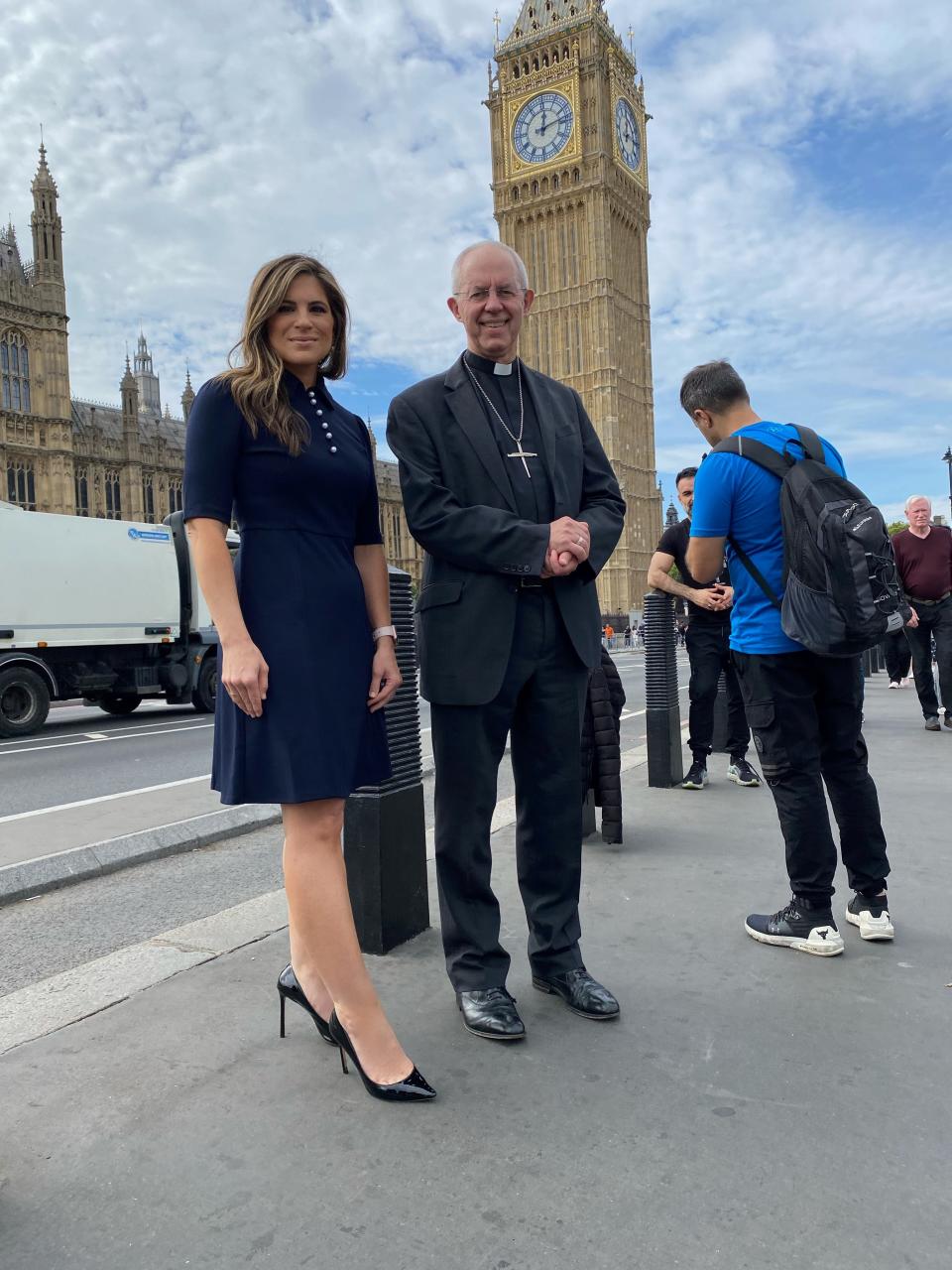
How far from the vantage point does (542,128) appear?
74812mm

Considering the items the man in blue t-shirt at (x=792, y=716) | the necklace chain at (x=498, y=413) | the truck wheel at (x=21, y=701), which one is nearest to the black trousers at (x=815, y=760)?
the man in blue t-shirt at (x=792, y=716)

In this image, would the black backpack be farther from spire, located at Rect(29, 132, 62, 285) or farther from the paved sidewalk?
spire, located at Rect(29, 132, 62, 285)

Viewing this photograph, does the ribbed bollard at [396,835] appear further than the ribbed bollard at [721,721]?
No

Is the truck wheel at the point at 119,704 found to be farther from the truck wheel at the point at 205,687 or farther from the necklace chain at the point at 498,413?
the necklace chain at the point at 498,413

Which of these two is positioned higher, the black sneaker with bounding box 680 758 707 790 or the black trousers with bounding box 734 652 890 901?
the black trousers with bounding box 734 652 890 901

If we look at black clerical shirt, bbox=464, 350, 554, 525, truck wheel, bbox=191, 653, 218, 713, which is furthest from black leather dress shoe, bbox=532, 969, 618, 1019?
truck wheel, bbox=191, 653, 218, 713

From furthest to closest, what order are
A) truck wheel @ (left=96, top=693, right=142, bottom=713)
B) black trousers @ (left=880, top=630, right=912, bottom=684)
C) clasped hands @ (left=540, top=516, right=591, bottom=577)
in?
truck wheel @ (left=96, top=693, right=142, bottom=713) < black trousers @ (left=880, top=630, right=912, bottom=684) < clasped hands @ (left=540, top=516, right=591, bottom=577)

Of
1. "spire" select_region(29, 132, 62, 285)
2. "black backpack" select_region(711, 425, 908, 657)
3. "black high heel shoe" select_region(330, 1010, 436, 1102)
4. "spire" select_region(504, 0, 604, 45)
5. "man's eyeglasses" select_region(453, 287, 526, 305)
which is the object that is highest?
"spire" select_region(504, 0, 604, 45)

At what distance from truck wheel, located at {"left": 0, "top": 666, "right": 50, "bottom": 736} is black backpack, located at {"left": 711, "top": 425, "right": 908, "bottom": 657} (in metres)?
10.8

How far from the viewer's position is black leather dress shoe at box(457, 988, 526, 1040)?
2.27 m

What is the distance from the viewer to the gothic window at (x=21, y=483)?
52531mm

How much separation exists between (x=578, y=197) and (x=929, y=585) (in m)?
73.3

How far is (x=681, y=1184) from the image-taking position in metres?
Result: 1.67

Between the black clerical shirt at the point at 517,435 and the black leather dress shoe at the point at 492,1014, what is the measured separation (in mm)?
1191
